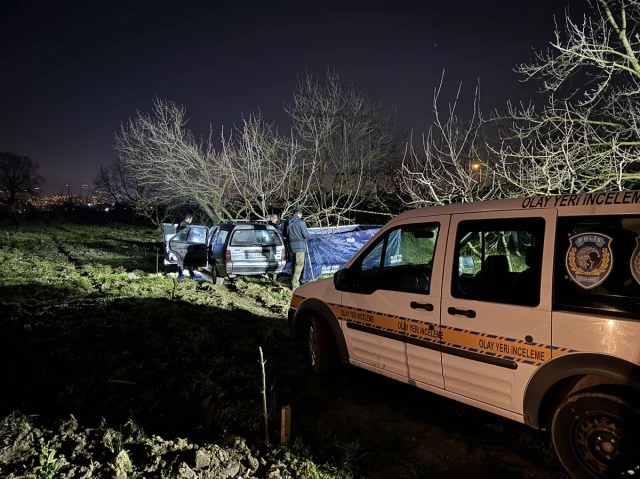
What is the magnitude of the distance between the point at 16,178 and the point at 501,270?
86.1 metres

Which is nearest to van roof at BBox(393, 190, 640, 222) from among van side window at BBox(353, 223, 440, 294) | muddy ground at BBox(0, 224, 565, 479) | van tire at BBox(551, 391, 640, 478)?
van side window at BBox(353, 223, 440, 294)

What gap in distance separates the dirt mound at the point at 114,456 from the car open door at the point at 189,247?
29.0 ft

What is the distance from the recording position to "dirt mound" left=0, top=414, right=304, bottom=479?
2.51 metres

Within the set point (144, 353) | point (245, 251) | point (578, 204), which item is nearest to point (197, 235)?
point (245, 251)

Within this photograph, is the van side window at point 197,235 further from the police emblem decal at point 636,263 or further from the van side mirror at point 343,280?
the police emblem decal at point 636,263

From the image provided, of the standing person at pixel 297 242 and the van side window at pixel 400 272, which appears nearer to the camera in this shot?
the van side window at pixel 400 272

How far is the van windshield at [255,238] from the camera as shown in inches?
386

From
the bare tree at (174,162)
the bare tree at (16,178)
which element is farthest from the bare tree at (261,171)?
the bare tree at (16,178)

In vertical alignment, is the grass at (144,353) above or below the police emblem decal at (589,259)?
below

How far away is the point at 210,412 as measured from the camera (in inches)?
136

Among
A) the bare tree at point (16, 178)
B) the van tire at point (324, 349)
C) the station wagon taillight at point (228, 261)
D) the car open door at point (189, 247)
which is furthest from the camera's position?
the bare tree at point (16, 178)

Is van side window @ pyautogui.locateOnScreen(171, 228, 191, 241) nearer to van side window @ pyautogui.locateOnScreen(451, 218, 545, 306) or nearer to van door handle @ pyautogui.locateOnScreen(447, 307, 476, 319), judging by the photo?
van side window @ pyautogui.locateOnScreen(451, 218, 545, 306)

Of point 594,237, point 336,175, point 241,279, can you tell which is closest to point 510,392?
point 594,237

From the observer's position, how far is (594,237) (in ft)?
7.92
